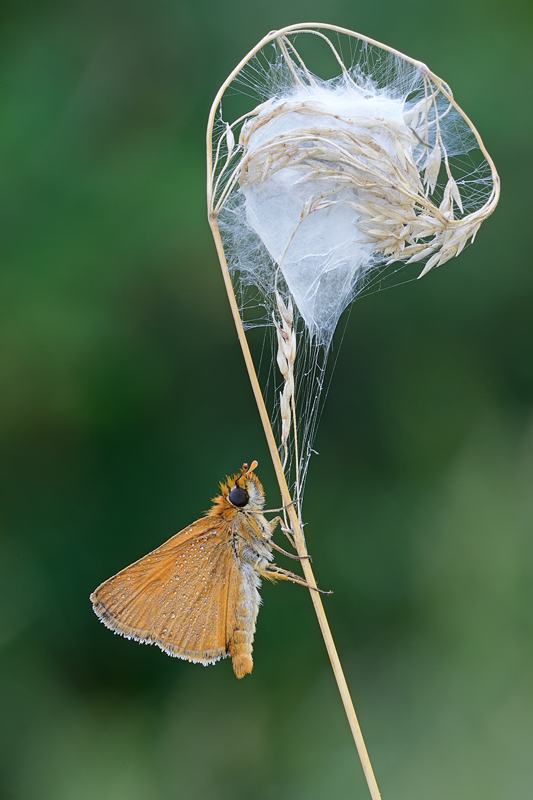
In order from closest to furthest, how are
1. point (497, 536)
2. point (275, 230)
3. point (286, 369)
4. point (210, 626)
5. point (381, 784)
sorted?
point (286, 369) < point (275, 230) < point (210, 626) < point (381, 784) < point (497, 536)

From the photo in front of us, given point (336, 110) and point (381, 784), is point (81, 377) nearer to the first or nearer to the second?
point (336, 110)

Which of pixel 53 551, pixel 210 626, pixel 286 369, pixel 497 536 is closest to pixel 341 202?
pixel 286 369

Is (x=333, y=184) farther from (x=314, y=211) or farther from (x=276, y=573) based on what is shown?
(x=276, y=573)

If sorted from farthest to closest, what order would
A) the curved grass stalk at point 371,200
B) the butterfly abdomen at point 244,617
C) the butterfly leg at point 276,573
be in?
the butterfly abdomen at point 244,617 → the butterfly leg at point 276,573 → the curved grass stalk at point 371,200

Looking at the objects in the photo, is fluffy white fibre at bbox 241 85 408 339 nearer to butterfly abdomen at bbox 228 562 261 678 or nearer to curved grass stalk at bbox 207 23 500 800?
curved grass stalk at bbox 207 23 500 800

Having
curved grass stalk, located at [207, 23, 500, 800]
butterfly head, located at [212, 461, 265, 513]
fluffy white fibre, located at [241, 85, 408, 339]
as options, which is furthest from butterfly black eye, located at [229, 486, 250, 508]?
fluffy white fibre, located at [241, 85, 408, 339]

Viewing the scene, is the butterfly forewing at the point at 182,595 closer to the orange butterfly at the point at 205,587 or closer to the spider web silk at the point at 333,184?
the orange butterfly at the point at 205,587

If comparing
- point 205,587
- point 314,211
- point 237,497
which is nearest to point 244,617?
point 205,587

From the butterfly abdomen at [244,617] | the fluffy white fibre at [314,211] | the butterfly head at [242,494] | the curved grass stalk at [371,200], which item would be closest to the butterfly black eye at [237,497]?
the butterfly head at [242,494]
